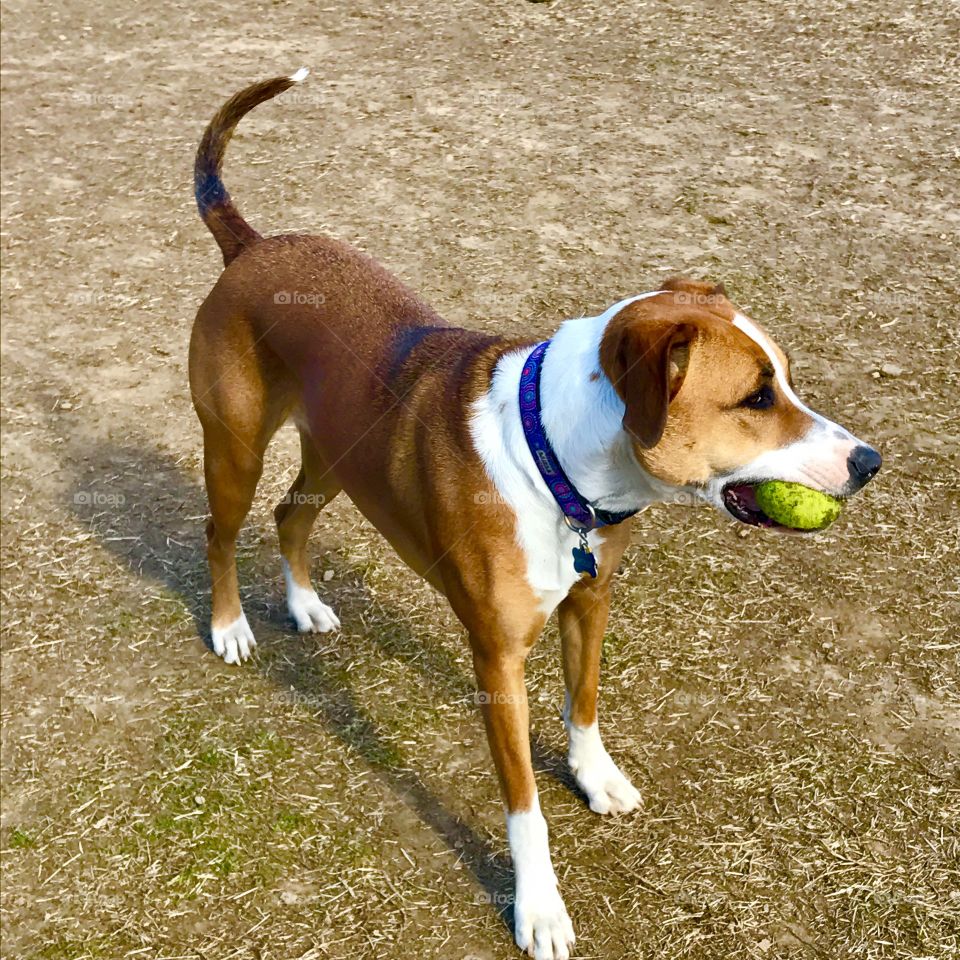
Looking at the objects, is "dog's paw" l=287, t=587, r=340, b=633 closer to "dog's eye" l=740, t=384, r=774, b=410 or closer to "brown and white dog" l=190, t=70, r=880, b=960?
"brown and white dog" l=190, t=70, r=880, b=960

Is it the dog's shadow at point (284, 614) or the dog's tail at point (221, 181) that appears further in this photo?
the dog's tail at point (221, 181)

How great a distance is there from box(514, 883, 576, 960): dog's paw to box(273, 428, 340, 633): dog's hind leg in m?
1.59

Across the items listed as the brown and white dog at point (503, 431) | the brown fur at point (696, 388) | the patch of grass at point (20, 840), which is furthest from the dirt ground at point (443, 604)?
the brown fur at point (696, 388)

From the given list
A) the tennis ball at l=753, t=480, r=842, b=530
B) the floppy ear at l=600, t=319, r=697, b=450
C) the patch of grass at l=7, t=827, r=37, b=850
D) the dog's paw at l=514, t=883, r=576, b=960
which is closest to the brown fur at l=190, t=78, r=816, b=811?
the floppy ear at l=600, t=319, r=697, b=450

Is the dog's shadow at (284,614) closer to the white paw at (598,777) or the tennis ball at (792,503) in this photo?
the white paw at (598,777)

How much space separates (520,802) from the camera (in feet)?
10.9

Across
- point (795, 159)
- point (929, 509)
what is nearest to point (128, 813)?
point (929, 509)

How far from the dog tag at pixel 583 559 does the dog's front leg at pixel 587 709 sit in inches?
13.8

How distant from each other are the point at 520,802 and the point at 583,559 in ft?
2.49

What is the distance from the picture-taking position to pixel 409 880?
3721 millimetres

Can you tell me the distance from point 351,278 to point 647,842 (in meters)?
2.09

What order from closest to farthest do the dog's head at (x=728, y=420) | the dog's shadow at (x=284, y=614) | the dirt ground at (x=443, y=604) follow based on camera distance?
the dog's head at (x=728, y=420)
the dirt ground at (x=443, y=604)
the dog's shadow at (x=284, y=614)

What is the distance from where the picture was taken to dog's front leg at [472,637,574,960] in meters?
3.25

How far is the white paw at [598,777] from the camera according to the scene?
3.82 metres
